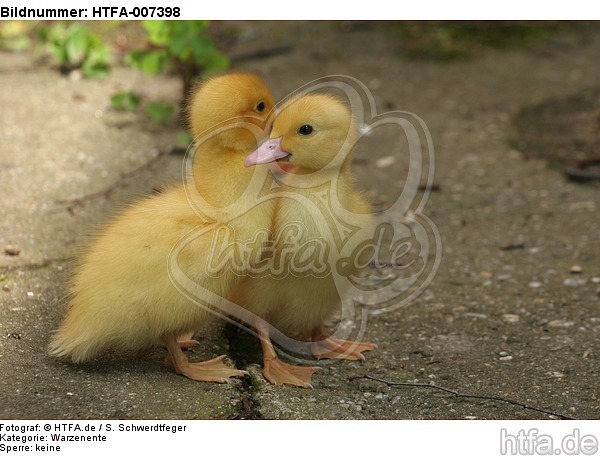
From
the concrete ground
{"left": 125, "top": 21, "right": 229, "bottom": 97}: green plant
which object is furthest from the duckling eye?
{"left": 125, "top": 21, "right": 229, "bottom": 97}: green plant

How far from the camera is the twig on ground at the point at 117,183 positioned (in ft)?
12.7

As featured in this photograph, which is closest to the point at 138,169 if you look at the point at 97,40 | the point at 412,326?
the point at 97,40

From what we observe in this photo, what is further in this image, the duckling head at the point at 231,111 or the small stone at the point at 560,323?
the small stone at the point at 560,323

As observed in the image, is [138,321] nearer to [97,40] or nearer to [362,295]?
[362,295]

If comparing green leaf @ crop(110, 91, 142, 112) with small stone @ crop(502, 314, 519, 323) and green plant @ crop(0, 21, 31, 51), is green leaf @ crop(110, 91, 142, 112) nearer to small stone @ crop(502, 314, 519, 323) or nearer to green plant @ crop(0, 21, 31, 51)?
green plant @ crop(0, 21, 31, 51)

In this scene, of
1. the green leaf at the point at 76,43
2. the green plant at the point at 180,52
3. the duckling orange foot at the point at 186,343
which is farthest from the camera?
the green leaf at the point at 76,43

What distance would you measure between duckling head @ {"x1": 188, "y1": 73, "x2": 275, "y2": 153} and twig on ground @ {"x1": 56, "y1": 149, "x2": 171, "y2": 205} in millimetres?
1337

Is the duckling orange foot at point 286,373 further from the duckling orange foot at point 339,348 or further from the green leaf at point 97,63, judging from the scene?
the green leaf at point 97,63

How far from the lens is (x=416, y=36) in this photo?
6.33 meters

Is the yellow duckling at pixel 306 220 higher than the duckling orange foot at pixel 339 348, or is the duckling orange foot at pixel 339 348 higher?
the yellow duckling at pixel 306 220

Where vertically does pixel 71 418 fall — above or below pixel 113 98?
below

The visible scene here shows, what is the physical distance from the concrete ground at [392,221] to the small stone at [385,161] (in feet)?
0.05

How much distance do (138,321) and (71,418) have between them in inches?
12.6

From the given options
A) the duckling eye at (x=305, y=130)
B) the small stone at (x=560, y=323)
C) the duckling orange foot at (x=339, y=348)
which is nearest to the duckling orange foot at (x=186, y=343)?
the duckling orange foot at (x=339, y=348)
